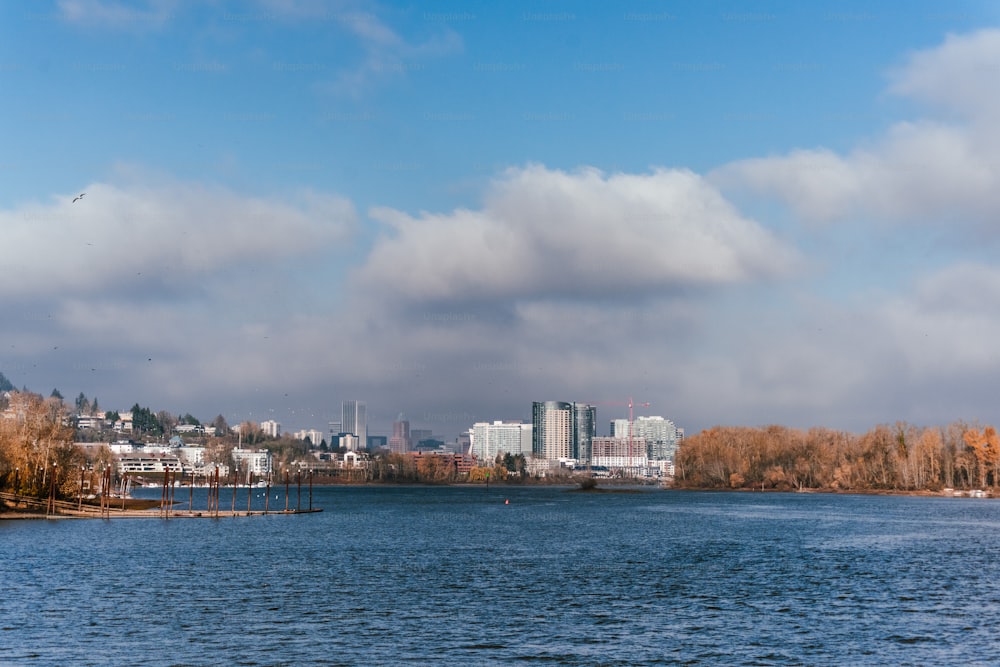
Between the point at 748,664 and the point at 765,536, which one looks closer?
the point at 748,664

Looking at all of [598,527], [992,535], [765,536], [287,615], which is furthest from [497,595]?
[992,535]

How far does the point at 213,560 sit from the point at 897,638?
155 ft

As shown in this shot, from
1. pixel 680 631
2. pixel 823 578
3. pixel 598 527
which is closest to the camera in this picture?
pixel 680 631

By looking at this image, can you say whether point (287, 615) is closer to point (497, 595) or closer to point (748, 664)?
point (497, 595)

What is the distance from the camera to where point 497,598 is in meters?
49.7

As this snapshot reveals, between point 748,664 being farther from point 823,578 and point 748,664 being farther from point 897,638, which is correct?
point 823,578

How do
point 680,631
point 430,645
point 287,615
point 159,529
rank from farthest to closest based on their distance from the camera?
point 159,529 < point 287,615 < point 680,631 < point 430,645

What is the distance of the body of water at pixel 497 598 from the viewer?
36.4m

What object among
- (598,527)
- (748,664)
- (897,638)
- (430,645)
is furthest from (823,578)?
(598,527)

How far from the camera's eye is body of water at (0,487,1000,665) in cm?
3638

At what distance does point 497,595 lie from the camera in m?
50.8

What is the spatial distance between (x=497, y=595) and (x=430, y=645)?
45.2ft

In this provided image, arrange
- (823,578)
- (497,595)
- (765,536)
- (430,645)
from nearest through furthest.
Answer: (430,645), (497,595), (823,578), (765,536)

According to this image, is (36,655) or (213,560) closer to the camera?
(36,655)
